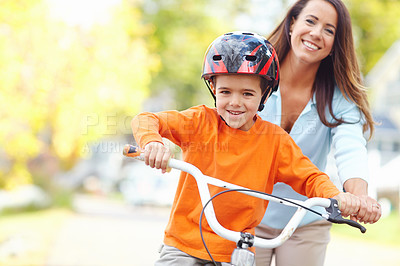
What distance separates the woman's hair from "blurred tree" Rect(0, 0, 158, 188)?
7578 millimetres

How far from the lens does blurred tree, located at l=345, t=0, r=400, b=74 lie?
113ft

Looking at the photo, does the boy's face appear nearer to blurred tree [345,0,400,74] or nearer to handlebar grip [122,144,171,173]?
handlebar grip [122,144,171,173]

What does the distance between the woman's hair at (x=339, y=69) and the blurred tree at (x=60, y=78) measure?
758cm

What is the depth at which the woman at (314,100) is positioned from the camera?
137 inches

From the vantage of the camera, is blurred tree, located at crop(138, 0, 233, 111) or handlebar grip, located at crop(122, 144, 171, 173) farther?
blurred tree, located at crop(138, 0, 233, 111)

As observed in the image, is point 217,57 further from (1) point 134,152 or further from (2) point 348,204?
(2) point 348,204

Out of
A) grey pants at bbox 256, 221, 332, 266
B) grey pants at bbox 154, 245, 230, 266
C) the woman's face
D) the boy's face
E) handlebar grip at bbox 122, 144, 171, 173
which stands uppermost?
the woman's face

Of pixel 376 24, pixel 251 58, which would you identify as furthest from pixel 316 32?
pixel 376 24

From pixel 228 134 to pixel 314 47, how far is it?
3.19 ft

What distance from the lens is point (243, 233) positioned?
8.00 feet

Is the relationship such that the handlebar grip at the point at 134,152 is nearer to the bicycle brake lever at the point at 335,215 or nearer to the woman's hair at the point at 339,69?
the bicycle brake lever at the point at 335,215

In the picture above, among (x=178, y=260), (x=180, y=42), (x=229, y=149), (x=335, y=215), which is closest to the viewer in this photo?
(x=335, y=215)

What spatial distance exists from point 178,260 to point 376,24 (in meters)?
35.1

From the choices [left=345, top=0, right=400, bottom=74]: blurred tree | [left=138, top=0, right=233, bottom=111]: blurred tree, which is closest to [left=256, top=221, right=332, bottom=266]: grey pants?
[left=138, top=0, right=233, bottom=111]: blurred tree
